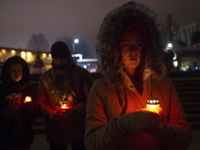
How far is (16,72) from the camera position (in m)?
3.07

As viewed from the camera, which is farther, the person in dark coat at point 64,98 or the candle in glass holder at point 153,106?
the person in dark coat at point 64,98

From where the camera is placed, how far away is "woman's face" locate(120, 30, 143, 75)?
1603mm

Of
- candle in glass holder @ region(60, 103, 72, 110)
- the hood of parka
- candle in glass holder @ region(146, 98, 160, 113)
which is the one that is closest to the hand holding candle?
candle in glass holder @ region(146, 98, 160, 113)

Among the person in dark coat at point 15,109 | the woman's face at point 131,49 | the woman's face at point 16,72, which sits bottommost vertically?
the person in dark coat at point 15,109

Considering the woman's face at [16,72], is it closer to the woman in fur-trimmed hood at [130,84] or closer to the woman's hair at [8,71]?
the woman's hair at [8,71]

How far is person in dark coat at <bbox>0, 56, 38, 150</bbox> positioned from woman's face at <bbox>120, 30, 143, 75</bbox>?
1737mm

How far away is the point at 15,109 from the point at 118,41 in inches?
71.9

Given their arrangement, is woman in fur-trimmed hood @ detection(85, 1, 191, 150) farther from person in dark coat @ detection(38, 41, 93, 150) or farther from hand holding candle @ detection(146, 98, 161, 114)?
person in dark coat @ detection(38, 41, 93, 150)

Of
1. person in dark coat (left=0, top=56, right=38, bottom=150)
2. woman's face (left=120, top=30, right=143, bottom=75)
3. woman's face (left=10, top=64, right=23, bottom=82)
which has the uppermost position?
woman's face (left=120, top=30, right=143, bottom=75)

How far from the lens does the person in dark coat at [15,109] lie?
9.04 feet

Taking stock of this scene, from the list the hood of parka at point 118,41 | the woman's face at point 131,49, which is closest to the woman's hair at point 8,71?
the hood of parka at point 118,41

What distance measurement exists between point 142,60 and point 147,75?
0.14 m

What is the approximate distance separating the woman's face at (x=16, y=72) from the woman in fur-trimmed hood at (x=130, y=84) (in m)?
1.80

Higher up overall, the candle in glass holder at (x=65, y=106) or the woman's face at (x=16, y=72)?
the woman's face at (x=16, y=72)
